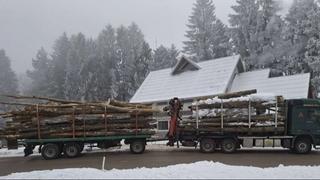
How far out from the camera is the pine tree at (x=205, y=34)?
67.5 metres

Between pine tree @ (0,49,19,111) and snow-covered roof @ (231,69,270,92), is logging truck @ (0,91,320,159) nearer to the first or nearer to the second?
snow-covered roof @ (231,69,270,92)

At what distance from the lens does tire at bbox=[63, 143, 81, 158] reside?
22547 mm

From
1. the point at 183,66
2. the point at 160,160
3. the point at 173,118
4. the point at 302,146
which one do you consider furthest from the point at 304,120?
the point at 183,66

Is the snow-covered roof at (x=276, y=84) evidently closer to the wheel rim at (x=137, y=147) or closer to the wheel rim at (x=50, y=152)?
the wheel rim at (x=137, y=147)

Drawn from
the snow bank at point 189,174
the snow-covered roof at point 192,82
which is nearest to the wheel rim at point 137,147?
the snow bank at point 189,174

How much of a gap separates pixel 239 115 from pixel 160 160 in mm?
5688

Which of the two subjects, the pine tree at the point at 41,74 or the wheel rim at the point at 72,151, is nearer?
the wheel rim at the point at 72,151

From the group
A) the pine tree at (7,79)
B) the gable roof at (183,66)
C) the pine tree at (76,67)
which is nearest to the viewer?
the gable roof at (183,66)

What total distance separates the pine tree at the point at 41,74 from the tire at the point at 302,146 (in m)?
57.8

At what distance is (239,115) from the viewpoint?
23656mm

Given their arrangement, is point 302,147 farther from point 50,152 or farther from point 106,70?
point 106,70

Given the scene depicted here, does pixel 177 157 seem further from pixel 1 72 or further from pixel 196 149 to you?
pixel 1 72

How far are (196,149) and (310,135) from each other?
19.2 ft

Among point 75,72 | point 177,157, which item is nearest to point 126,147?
point 177,157
